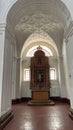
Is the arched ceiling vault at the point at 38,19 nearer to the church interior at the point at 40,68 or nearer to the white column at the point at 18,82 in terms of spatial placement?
the church interior at the point at 40,68

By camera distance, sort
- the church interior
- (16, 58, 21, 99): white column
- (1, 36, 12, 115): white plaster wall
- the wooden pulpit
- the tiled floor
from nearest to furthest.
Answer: the tiled floor, (1, 36, 12, 115): white plaster wall, the church interior, the wooden pulpit, (16, 58, 21, 99): white column

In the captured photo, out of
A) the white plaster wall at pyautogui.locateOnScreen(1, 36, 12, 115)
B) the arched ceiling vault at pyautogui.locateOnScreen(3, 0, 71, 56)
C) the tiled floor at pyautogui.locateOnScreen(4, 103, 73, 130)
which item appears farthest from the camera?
the arched ceiling vault at pyautogui.locateOnScreen(3, 0, 71, 56)

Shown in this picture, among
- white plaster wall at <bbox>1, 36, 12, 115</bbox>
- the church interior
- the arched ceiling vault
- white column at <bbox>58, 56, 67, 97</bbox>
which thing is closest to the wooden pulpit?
the church interior

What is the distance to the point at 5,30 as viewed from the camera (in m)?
3.70

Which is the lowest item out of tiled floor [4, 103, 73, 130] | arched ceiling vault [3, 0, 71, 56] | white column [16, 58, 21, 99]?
tiled floor [4, 103, 73, 130]

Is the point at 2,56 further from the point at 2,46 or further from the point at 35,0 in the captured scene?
the point at 35,0

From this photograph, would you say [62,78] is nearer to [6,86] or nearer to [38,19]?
[38,19]

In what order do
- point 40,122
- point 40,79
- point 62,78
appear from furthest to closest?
point 62,78 < point 40,79 < point 40,122

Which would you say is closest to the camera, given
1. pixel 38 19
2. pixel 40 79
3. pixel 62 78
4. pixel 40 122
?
pixel 40 122

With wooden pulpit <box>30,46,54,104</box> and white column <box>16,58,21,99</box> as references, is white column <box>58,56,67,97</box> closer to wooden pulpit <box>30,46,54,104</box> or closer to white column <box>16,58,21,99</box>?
wooden pulpit <box>30,46,54,104</box>

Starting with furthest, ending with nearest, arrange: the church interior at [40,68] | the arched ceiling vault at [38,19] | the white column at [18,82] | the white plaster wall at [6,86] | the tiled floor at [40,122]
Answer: the white column at [18,82]
the church interior at [40,68]
the arched ceiling vault at [38,19]
the white plaster wall at [6,86]
the tiled floor at [40,122]

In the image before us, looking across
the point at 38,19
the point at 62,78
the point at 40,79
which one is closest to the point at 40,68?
the point at 40,79

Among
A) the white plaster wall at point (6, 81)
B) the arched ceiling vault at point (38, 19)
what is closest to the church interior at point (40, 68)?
the arched ceiling vault at point (38, 19)

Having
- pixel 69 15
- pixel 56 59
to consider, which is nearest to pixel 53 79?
pixel 56 59
